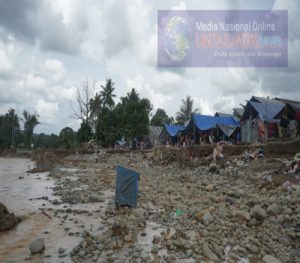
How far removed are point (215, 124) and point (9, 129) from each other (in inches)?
2108

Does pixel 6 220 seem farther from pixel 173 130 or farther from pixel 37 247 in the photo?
pixel 173 130

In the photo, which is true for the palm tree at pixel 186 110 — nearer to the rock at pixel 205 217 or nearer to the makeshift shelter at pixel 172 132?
the makeshift shelter at pixel 172 132

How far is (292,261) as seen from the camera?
568 centimetres

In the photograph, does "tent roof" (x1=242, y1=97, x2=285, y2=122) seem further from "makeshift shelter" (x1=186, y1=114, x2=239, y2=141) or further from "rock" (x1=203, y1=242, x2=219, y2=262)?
"rock" (x1=203, y1=242, x2=219, y2=262)

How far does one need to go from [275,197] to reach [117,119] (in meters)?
40.4

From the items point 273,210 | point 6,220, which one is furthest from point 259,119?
point 6,220

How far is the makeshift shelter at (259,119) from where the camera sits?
70.8 ft

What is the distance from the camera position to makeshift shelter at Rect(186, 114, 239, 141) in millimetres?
29094

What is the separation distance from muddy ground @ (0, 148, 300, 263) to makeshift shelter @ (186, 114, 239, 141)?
54.4ft

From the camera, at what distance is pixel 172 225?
770cm

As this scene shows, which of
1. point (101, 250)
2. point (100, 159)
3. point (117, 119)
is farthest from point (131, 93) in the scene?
point (101, 250)

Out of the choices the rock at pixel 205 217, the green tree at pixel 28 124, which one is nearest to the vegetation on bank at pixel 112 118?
the green tree at pixel 28 124

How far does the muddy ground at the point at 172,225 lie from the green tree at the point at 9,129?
58.9 metres

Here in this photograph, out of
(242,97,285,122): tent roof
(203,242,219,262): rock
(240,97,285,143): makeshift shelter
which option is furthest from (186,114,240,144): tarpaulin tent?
(203,242,219,262): rock
